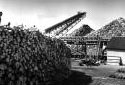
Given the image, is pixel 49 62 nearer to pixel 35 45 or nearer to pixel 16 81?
pixel 35 45

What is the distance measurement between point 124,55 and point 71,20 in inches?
1045

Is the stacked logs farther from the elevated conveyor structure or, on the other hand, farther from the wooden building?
the elevated conveyor structure

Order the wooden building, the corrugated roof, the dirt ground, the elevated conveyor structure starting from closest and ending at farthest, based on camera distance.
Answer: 1. the dirt ground
2. the wooden building
3. the corrugated roof
4. the elevated conveyor structure

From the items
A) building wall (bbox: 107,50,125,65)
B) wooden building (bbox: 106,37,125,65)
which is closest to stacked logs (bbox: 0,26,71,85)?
wooden building (bbox: 106,37,125,65)

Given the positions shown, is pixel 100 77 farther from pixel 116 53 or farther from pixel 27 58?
pixel 116 53

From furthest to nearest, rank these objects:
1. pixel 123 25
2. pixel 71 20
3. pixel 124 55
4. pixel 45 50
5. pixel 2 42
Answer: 1. pixel 123 25
2. pixel 71 20
3. pixel 124 55
4. pixel 45 50
5. pixel 2 42

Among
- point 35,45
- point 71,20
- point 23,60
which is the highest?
point 71,20

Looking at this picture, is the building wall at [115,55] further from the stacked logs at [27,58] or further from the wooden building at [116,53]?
the stacked logs at [27,58]

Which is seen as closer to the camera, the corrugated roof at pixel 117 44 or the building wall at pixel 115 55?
the building wall at pixel 115 55

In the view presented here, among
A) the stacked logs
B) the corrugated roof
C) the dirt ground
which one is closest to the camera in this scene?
the stacked logs

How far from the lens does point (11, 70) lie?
27.9 feet

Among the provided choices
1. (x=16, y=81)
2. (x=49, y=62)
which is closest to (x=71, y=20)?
(x=49, y=62)

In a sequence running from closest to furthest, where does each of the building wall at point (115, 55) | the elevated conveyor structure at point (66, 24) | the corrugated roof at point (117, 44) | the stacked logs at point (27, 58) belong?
the stacked logs at point (27, 58) → the building wall at point (115, 55) → the corrugated roof at point (117, 44) → the elevated conveyor structure at point (66, 24)

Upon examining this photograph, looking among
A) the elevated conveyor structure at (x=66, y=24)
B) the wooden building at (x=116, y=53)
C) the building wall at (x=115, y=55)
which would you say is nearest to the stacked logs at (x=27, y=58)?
the wooden building at (x=116, y=53)
